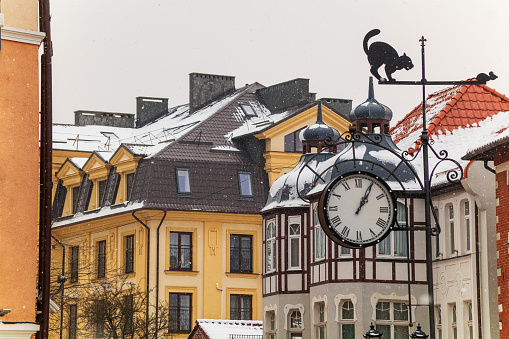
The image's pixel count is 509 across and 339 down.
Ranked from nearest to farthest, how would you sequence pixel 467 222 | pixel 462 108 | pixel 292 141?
pixel 467 222 → pixel 462 108 → pixel 292 141

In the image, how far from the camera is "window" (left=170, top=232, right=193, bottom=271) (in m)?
56.1

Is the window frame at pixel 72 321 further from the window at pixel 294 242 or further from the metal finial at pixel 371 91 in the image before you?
the metal finial at pixel 371 91

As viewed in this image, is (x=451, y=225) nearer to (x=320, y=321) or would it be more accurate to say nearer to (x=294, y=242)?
(x=320, y=321)

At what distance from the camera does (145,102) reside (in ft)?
228

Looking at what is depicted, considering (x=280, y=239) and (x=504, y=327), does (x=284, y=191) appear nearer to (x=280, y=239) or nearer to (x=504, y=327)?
(x=280, y=239)

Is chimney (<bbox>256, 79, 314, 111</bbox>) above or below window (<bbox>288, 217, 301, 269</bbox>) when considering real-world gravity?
above

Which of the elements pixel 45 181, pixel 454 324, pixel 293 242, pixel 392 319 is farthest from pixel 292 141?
pixel 45 181

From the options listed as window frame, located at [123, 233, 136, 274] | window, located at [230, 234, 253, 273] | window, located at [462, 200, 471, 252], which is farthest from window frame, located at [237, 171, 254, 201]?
window, located at [462, 200, 471, 252]

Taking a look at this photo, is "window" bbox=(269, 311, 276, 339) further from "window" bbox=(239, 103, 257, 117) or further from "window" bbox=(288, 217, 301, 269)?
"window" bbox=(239, 103, 257, 117)

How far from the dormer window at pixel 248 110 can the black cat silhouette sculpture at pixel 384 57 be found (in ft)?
125

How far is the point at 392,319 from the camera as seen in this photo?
40750mm

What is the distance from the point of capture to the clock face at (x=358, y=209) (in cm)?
2267

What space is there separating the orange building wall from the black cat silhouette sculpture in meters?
5.33

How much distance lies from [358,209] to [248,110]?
3894cm
